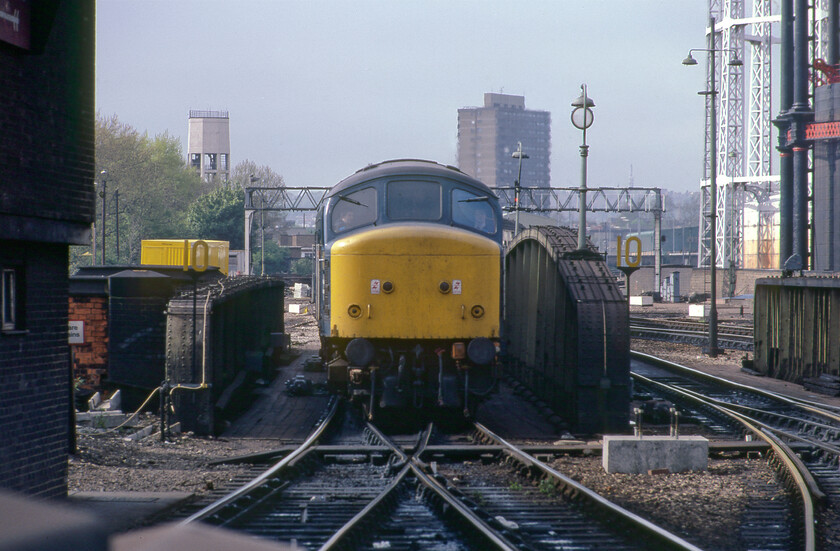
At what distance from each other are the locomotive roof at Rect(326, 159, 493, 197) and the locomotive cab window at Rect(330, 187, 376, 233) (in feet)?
0.55

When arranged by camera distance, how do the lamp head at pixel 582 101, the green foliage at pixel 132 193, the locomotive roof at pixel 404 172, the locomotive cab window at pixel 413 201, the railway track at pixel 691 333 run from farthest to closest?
the green foliage at pixel 132 193 < the railway track at pixel 691 333 < the lamp head at pixel 582 101 < the locomotive roof at pixel 404 172 < the locomotive cab window at pixel 413 201

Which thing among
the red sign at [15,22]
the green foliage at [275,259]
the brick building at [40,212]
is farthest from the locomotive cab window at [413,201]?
the green foliage at [275,259]

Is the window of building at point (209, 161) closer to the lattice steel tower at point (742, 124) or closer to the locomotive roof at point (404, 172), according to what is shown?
the lattice steel tower at point (742, 124)

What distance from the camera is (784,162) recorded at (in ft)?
167

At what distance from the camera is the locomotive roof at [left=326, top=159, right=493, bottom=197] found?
12039 millimetres

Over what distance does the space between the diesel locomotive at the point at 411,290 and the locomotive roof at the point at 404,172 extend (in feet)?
0.07

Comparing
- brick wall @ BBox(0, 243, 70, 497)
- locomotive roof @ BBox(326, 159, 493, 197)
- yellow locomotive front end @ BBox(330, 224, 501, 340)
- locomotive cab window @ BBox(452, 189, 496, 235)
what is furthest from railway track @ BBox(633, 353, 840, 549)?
brick wall @ BBox(0, 243, 70, 497)

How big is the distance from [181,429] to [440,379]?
3.77 meters

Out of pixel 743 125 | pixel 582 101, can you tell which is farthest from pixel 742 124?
pixel 582 101

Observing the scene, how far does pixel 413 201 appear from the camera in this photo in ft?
39.3

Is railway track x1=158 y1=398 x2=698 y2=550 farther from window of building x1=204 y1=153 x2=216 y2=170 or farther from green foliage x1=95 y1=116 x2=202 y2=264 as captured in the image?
window of building x1=204 y1=153 x2=216 y2=170

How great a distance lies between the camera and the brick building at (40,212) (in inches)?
288

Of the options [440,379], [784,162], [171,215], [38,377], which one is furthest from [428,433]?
[171,215]

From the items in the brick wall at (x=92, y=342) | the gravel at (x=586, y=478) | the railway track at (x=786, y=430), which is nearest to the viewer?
the railway track at (x=786, y=430)
